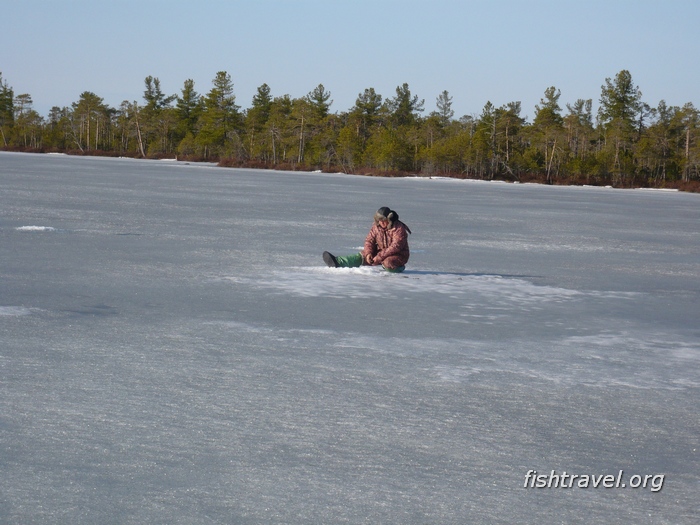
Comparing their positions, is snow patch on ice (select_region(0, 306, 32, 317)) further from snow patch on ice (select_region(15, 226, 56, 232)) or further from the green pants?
snow patch on ice (select_region(15, 226, 56, 232))

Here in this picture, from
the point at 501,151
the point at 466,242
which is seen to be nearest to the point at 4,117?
the point at 501,151

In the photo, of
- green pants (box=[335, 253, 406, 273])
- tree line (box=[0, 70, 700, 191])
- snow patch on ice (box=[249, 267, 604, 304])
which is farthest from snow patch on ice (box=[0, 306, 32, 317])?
tree line (box=[0, 70, 700, 191])

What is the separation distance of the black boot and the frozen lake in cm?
15

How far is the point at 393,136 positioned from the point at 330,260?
88.0m

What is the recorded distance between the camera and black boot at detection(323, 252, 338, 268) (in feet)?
33.0

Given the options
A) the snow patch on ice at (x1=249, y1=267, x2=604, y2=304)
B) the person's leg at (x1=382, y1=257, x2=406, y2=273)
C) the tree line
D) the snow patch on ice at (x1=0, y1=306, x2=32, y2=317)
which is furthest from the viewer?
the tree line

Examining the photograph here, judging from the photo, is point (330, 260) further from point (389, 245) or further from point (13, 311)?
point (13, 311)

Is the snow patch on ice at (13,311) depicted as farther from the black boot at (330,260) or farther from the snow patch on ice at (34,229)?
the snow patch on ice at (34,229)

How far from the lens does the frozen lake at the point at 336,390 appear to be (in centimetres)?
331

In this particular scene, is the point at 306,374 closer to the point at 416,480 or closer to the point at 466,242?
the point at 416,480

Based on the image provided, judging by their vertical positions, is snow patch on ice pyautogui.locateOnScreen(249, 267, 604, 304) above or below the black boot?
below

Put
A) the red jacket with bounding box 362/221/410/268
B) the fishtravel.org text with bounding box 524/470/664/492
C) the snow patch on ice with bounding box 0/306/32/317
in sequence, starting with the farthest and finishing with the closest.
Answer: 1. the red jacket with bounding box 362/221/410/268
2. the snow patch on ice with bounding box 0/306/32/317
3. the fishtravel.org text with bounding box 524/470/664/492

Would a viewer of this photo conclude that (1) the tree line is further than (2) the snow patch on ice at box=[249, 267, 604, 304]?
Yes

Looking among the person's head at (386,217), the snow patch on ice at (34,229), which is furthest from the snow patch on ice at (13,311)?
the snow patch on ice at (34,229)
